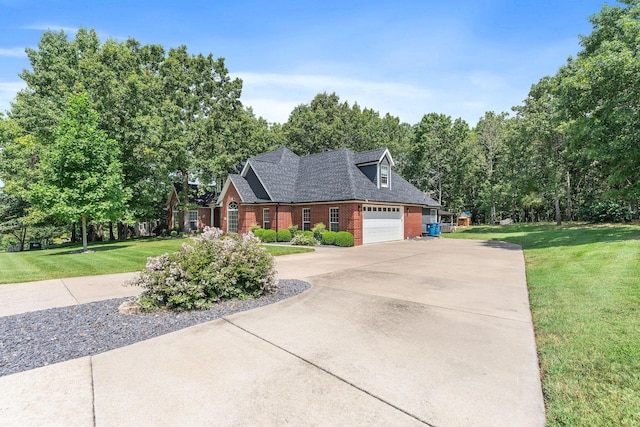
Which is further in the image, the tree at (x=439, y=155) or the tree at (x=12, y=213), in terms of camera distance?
the tree at (x=439, y=155)

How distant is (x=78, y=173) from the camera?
1585 centimetres

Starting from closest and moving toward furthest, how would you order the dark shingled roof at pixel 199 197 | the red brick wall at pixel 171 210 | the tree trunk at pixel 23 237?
the dark shingled roof at pixel 199 197, the tree trunk at pixel 23 237, the red brick wall at pixel 171 210

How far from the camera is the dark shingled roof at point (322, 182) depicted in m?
20.3

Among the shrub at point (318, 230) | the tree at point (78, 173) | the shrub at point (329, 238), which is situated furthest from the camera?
the shrub at point (318, 230)

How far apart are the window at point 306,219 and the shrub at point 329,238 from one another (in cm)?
246

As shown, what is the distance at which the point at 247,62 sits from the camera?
44.4ft

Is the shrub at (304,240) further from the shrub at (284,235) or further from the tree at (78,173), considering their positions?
the tree at (78,173)

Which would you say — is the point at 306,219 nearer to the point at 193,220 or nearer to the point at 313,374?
the point at 193,220

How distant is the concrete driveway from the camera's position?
2736 millimetres

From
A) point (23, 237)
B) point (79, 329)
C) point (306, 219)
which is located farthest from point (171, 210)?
point (79, 329)

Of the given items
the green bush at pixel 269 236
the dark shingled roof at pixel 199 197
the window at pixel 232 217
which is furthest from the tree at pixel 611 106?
the dark shingled roof at pixel 199 197

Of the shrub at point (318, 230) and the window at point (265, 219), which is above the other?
the window at point (265, 219)

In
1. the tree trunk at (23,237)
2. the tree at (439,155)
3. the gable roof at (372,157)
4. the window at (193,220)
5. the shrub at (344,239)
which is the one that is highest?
the tree at (439,155)

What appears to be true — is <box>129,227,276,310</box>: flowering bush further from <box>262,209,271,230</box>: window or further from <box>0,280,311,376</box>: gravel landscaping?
<box>262,209,271,230</box>: window
